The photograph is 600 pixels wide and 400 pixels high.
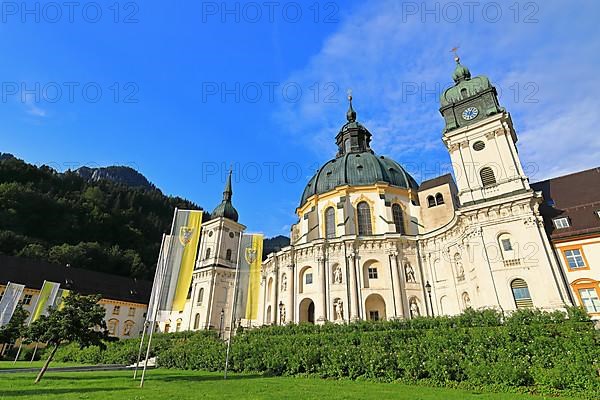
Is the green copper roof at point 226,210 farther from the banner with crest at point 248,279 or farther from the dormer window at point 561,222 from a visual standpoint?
the dormer window at point 561,222

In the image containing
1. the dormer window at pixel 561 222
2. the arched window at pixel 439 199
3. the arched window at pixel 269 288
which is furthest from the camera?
the arched window at pixel 269 288

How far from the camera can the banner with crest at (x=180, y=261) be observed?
1534 cm

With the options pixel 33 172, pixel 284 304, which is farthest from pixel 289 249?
pixel 33 172

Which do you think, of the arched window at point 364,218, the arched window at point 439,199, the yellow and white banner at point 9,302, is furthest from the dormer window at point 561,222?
the yellow and white banner at point 9,302

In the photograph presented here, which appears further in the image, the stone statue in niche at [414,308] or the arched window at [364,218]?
the arched window at [364,218]

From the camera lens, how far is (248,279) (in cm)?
1947

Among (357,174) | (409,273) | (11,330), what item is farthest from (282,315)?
→ (11,330)

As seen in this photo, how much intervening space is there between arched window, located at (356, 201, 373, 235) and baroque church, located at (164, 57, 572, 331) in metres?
0.12

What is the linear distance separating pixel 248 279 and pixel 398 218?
2443 cm

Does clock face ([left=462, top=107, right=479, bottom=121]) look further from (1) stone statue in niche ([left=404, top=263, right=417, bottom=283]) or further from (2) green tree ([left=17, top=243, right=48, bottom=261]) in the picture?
(2) green tree ([left=17, top=243, right=48, bottom=261])

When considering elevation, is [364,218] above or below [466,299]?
above

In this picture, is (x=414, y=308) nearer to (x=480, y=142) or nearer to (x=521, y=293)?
(x=521, y=293)

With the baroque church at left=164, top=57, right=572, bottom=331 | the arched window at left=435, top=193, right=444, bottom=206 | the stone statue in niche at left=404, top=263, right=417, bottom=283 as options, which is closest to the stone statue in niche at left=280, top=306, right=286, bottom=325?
the baroque church at left=164, top=57, right=572, bottom=331

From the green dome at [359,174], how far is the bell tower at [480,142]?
33.3 feet
